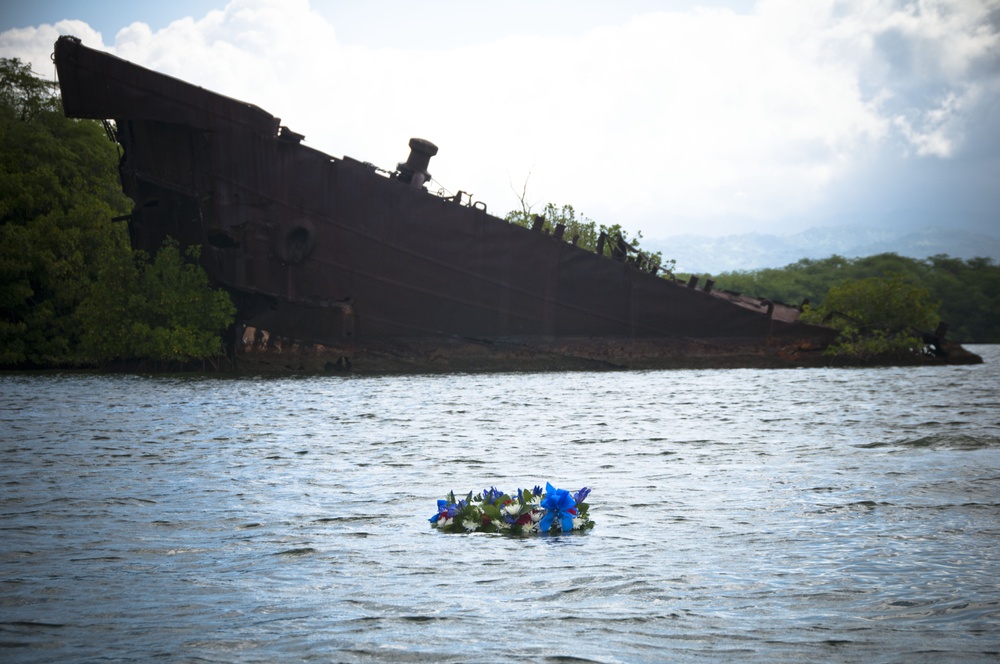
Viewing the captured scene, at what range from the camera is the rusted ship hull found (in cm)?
3048

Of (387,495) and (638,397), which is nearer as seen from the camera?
(387,495)

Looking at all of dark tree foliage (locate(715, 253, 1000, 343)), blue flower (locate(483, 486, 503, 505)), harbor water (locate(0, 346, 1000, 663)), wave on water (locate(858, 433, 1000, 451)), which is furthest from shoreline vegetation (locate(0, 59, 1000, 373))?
dark tree foliage (locate(715, 253, 1000, 343))

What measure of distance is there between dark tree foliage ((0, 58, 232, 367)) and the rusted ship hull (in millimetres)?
1354

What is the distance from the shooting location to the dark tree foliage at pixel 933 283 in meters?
86.1

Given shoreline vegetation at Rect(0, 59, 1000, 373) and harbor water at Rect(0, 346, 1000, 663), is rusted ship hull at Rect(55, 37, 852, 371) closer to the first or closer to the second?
shoreline vegetation at Rect(0, 59, 1000, 373)

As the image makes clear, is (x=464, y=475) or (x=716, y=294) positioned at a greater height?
(x=716, y=294)

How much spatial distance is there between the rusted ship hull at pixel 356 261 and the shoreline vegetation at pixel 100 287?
32.7 inches

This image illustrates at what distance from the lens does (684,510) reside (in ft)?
32.5

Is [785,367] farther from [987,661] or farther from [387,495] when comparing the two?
[987,661]

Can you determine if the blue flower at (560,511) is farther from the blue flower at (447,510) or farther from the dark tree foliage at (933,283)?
the dark tree foliage at (933,283)

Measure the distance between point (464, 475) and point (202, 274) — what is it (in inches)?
857

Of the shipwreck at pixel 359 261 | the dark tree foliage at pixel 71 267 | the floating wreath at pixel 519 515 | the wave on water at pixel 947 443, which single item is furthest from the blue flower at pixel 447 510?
the dark tree foliage at pixel 71 267

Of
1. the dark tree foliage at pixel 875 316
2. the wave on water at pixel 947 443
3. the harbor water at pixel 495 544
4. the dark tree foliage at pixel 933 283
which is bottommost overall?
the harbor water at pixel 495 544

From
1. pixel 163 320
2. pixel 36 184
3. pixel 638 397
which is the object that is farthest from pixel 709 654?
pixel 36 184
